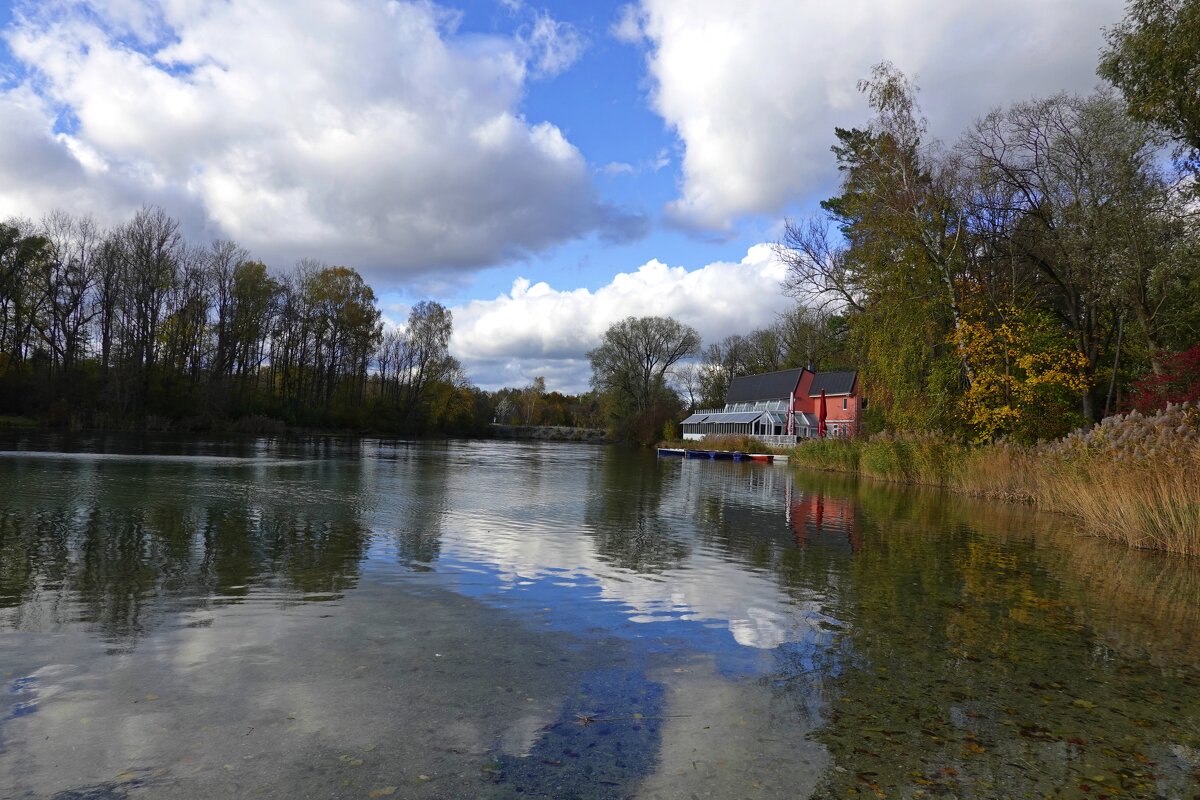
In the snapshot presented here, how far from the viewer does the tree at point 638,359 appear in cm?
8362

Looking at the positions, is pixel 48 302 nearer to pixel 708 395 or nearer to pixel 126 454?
pixel 126 454

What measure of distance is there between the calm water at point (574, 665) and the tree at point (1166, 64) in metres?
9.58

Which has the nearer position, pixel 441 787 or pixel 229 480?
pixel 441 787

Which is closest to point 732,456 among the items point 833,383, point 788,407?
point 788,407

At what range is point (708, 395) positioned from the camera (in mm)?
87625

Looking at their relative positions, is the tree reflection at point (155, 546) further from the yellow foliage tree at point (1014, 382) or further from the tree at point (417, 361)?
the tree at point (417, 361)

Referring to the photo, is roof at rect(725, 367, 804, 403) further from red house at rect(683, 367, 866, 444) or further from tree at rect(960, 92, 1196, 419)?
tree at rect(960, 92, 1196, 419)

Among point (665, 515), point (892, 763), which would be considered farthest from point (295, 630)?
point (665, 515)

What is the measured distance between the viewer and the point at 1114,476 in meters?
12.9

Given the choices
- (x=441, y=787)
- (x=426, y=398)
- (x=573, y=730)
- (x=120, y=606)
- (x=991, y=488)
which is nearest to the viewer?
(x=441, y=787)

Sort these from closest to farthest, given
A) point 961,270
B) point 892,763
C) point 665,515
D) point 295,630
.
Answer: point 892,763
point 295,630
point 665,515
point 961,270

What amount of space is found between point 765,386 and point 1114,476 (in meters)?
56.9

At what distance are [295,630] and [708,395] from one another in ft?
273

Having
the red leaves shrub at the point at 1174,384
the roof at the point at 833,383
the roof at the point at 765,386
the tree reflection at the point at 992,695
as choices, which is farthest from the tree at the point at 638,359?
the tree reflection at the point at 992,695
